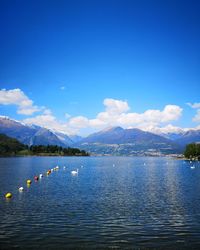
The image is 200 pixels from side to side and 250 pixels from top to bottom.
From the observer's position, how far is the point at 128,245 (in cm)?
2984

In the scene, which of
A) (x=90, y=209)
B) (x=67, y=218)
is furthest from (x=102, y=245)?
(x=90, y=209)

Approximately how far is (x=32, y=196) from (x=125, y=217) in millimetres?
26829

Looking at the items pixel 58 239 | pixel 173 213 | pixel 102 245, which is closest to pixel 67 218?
pixel 58 239

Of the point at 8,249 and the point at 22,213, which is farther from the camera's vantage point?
the point at 22,213

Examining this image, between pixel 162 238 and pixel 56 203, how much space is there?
25.3m

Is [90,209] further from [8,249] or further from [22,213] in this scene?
[8,249]

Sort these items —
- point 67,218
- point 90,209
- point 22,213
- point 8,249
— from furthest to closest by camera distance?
point 90,209 < point 22,213 < point 67,218 < point 8,249

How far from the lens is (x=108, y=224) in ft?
125

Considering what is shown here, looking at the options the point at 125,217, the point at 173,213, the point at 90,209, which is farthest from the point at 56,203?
the point at 173,213

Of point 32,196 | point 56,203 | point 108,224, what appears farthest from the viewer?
point 32,196

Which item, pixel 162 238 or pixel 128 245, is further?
pixel 162 238

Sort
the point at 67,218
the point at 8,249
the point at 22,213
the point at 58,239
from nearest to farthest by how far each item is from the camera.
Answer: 1. the point at 8,249
2. the point at 58,239
3. the point at 67,218
4. the point at 22,213

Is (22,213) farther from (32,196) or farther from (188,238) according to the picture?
(188,238)

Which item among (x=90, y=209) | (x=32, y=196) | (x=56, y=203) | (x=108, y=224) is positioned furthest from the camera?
(x=32, y=196)
